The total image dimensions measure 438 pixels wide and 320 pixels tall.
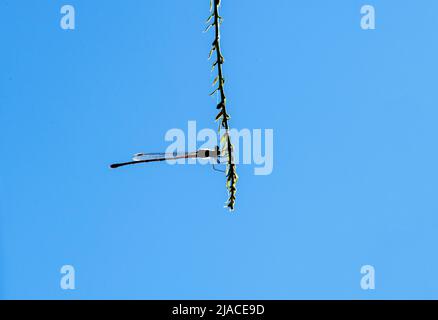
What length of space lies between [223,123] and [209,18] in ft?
2.63

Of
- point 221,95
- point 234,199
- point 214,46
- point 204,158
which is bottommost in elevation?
point 234,199

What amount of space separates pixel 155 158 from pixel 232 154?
7.55 ft

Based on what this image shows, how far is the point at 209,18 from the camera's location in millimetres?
3699

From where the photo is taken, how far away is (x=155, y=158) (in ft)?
19.1
